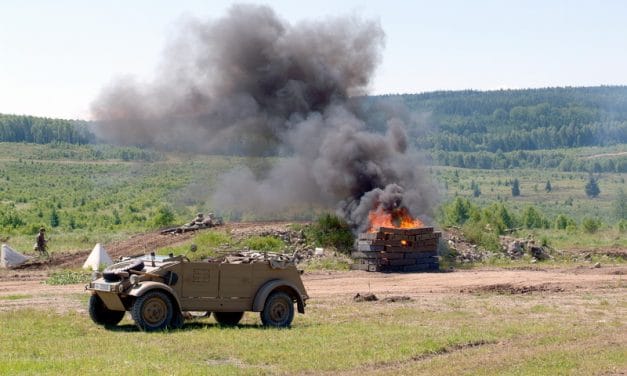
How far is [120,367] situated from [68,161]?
108 meters

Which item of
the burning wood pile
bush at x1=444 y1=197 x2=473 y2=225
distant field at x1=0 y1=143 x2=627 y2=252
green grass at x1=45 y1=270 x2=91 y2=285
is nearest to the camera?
green grass at x1=45 y1=270 x2=91 y2=285

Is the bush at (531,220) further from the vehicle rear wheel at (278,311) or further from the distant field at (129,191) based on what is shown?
the vehicle rear wheel at (278,311)

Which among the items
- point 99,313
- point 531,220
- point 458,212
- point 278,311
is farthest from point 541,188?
point 99,313

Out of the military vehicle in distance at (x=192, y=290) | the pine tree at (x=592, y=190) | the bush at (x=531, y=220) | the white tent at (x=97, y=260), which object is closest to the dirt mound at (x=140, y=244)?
the white tent at (x=97, y=260)

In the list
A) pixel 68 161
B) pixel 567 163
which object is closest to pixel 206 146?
pixel 68 161

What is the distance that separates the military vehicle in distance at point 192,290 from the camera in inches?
728

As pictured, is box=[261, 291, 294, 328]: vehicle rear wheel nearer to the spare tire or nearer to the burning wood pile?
the spare tire

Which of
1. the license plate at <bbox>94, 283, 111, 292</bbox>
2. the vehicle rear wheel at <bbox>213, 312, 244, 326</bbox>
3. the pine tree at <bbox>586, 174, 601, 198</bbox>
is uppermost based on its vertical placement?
the pine tree at <bbox>586, 174, 601, 198</bbox>

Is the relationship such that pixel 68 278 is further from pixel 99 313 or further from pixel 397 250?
pixel 99 313

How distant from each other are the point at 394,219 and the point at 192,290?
17186mm

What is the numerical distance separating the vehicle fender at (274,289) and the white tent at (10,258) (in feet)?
63.8

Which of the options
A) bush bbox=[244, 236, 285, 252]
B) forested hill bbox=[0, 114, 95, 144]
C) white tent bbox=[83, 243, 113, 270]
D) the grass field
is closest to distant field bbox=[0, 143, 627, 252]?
forested hill bbox=[0, 114, 95, 144]

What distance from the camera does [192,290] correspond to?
62.5ft

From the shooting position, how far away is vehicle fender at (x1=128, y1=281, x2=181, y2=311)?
18.2 metres
